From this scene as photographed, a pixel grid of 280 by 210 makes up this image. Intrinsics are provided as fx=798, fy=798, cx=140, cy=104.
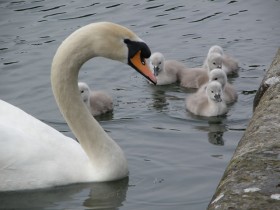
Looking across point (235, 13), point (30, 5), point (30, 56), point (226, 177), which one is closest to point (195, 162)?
point (226, 177)

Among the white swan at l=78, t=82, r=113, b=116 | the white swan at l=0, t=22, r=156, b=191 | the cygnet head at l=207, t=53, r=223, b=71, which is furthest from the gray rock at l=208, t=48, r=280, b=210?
the cygnet head at l=207, t=53, r=223, b=71

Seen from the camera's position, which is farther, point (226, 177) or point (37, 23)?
point (37, 23)

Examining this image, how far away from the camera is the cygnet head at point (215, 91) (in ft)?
27.2

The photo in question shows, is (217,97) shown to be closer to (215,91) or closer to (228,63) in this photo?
(215,91)

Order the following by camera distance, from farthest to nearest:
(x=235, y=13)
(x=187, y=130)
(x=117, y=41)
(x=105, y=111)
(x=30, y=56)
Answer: (x=235, y=13) → (x=30, y=56) → (x=105, y=111) → (x=187, y=130) → (x=117, y=41)

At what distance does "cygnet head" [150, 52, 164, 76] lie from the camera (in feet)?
31.0

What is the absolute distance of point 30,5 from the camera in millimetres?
13258

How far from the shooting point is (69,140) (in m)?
6.31

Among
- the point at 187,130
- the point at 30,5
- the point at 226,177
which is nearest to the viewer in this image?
the point at 226,177

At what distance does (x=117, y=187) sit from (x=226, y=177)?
221 cm

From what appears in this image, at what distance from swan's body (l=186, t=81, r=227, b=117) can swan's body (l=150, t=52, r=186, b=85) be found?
3.14ft

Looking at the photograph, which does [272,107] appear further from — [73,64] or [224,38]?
[224,38]

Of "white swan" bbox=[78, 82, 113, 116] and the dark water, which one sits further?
"white swan" bbox=[78, 82, 113, 116]

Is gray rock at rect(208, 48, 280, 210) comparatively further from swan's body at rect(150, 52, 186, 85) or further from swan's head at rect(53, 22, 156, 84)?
swan's body at rect(150, 52, 186, 85)
